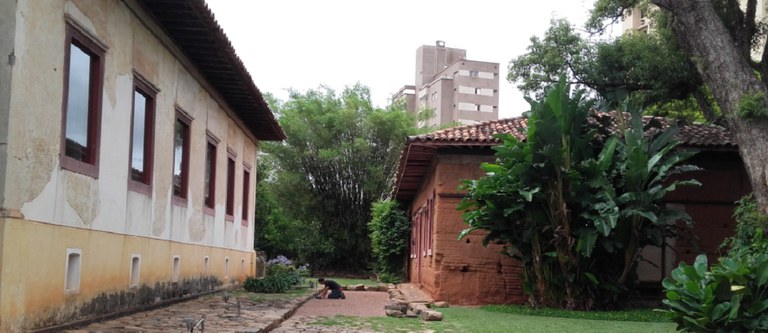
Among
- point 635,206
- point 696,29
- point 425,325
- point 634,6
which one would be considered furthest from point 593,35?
point 425,325

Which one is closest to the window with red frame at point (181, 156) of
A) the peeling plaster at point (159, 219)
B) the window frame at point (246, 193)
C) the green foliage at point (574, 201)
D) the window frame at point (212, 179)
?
the peeling plaster at point (159, 219)

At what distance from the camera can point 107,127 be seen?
9664 millimetres

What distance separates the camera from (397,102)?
41.2 m

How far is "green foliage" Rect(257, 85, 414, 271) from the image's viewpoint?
124 feet

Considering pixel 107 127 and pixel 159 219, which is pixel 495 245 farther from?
pixel 107 127

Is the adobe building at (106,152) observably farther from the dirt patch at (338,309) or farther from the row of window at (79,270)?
the dirt patch at (338,309)

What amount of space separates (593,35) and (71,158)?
11.9m

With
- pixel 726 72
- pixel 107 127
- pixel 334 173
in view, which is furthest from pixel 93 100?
pixel 334 173

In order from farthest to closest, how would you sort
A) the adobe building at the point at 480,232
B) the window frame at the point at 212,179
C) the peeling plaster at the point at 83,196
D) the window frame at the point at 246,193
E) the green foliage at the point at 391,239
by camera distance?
the green foliage at the point at 391,239
the window frame at the point at 246,193
the window frame at the point at 212,179
the adobe building at the point at 480,232
the peeling plaster at the point at 83,196

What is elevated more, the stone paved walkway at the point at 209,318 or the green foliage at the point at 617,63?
the green foliage at the point at 617,63

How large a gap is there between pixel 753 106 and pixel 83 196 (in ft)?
33.2

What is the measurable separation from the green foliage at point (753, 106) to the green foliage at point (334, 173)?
85.2 ft

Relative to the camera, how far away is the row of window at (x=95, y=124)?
8594mm

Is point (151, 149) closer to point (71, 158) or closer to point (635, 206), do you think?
point (71, 158)
